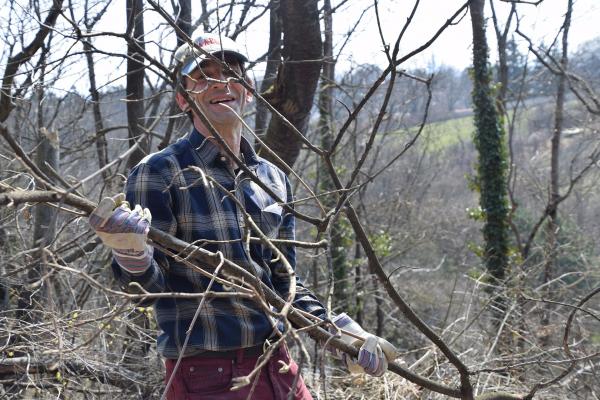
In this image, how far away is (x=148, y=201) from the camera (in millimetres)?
2230

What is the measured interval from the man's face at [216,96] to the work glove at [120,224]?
0.68 metres

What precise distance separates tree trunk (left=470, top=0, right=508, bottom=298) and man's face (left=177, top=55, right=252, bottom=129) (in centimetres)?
864

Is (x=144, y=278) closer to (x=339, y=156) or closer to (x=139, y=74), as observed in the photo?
(x=139, y=74)

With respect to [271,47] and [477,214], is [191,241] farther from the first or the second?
[477,214]

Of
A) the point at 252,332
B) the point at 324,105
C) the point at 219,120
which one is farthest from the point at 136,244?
the point at 324,105

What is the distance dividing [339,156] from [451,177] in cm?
2759

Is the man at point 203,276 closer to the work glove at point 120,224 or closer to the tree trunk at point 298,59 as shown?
the work glove at point 120,224

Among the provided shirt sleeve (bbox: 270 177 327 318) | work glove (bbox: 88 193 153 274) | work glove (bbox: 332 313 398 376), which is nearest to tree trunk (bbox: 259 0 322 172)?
shirt sleeve (bbox: 270 177 327 318)

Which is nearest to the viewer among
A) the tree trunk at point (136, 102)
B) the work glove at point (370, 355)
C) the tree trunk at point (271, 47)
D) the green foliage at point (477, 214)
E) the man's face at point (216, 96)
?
the work glove at point (370, 355)

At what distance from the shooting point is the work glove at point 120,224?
5.90 feet

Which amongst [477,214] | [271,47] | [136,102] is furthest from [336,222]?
[136,102]

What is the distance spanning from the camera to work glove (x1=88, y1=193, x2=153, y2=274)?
1800mm

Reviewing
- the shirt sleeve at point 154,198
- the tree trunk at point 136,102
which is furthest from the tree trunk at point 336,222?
the shirt sleeve at point 154,198

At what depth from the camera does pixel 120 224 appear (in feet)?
5.95
